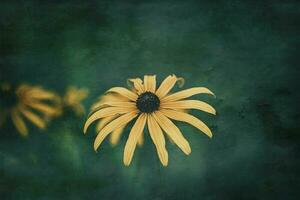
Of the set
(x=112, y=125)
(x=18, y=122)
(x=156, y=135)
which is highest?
(x=18, y=122)

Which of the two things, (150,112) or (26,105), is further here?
(26,105)

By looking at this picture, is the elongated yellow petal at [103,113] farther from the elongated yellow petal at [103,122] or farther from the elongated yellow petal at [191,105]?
the elongated yellow petal at [191,105]

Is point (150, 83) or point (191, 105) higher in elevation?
point (150, 83)

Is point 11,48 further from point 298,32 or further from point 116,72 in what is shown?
point 298,32

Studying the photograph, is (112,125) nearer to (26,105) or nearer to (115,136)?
(115,136)

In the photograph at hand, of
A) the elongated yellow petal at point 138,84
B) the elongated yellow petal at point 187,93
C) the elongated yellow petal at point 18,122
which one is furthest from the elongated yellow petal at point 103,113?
the elongated yellow petal at point 18,122

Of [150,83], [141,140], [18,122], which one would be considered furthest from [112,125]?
[18,122]
